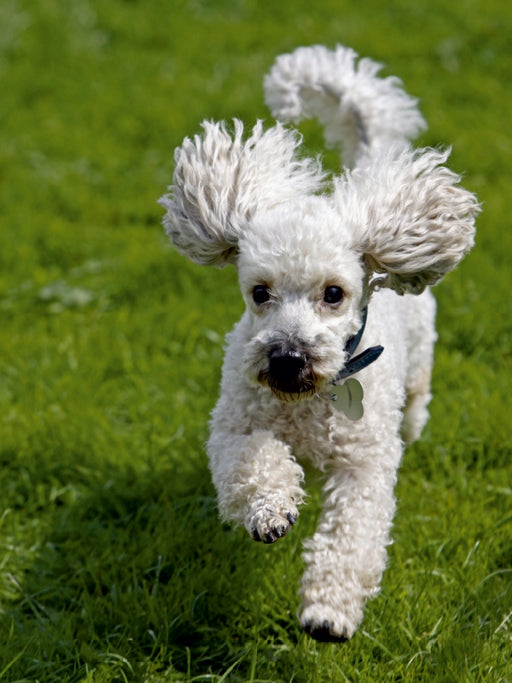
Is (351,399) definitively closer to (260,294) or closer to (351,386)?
(351,386)

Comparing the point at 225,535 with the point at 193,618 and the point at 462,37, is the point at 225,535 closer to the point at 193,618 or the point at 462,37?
the point at 193,618

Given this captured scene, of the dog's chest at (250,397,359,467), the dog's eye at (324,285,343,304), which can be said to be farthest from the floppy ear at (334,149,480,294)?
the dog's chest at (250,397,359,467)

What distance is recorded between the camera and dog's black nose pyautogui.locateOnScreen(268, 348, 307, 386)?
3.35 metres

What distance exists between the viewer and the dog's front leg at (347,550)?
10.6 ft

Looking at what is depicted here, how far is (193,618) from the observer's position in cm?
389

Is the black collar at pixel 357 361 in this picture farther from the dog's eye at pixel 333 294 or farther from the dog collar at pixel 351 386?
the dog's eye at pixel 333 294

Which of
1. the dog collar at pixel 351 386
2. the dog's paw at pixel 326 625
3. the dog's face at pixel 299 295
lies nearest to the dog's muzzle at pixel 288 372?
the dog's face at pixel 299 295

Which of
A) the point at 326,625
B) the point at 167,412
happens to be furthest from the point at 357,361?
the point at 167,412

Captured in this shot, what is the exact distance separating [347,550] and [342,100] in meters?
2.50

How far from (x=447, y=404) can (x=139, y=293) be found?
224 centimetres

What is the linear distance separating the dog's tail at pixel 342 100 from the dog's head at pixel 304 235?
94 cm

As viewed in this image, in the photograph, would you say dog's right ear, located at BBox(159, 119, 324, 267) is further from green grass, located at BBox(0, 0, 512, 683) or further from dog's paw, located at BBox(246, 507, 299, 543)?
green grass, located at BBox(0, 0, 512, 683)

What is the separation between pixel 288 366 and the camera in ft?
11.0

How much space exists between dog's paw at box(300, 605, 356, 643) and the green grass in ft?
1.16
